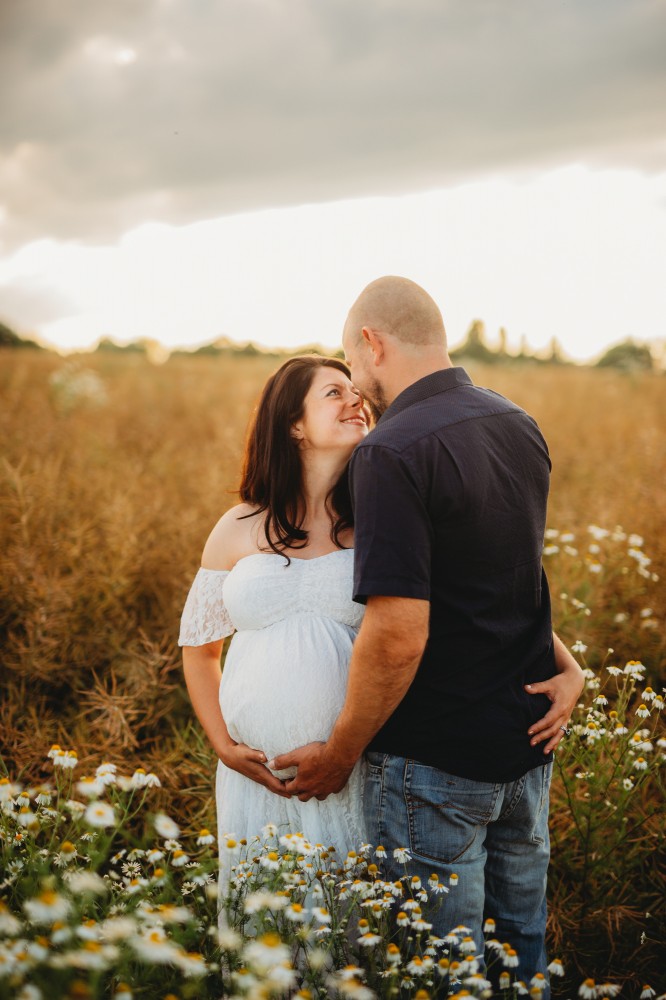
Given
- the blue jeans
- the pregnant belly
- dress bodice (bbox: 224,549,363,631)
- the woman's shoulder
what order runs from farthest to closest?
the woman's shoulder < dress bodice (bbox: 224,549,363,631) < the pregnant belly < the blue jeans

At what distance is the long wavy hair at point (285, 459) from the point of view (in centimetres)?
257

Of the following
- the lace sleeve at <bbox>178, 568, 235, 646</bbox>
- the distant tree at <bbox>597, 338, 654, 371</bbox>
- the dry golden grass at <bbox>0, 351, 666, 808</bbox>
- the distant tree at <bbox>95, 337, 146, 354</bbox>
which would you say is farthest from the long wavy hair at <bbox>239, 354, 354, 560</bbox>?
the distant tree at <bbox>95, 337, 146, 354</bbox>

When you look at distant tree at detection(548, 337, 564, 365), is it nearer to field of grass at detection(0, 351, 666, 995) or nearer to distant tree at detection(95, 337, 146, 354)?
distant tree at detection(95, 337, 146, 354)

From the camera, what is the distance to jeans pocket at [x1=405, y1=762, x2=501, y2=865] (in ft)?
6.23

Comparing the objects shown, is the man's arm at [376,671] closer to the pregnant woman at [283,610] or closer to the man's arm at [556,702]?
the pregnant woman at [283,610]

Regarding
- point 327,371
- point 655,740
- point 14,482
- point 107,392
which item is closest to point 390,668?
point 327,371

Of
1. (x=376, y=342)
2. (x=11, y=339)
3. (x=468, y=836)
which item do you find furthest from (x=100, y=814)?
(x=11, y=339)

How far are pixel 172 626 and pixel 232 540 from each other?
1403 millimetres

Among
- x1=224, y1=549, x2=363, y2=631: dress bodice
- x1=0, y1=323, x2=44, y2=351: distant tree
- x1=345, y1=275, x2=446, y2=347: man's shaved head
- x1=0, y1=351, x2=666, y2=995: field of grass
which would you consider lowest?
x1=0, y1=351, x2=666, y2=995: field of grass

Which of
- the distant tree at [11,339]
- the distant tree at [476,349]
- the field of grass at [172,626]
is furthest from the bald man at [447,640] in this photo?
the distant tree at [476,349]

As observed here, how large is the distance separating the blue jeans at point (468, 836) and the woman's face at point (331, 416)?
1.12 metres

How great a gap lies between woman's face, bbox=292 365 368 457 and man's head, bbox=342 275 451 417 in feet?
1.33

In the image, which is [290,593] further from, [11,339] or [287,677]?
[11,339]

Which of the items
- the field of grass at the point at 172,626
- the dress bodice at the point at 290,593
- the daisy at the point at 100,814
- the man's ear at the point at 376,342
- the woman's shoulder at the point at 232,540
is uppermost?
the man's ear at the point at 376,342
